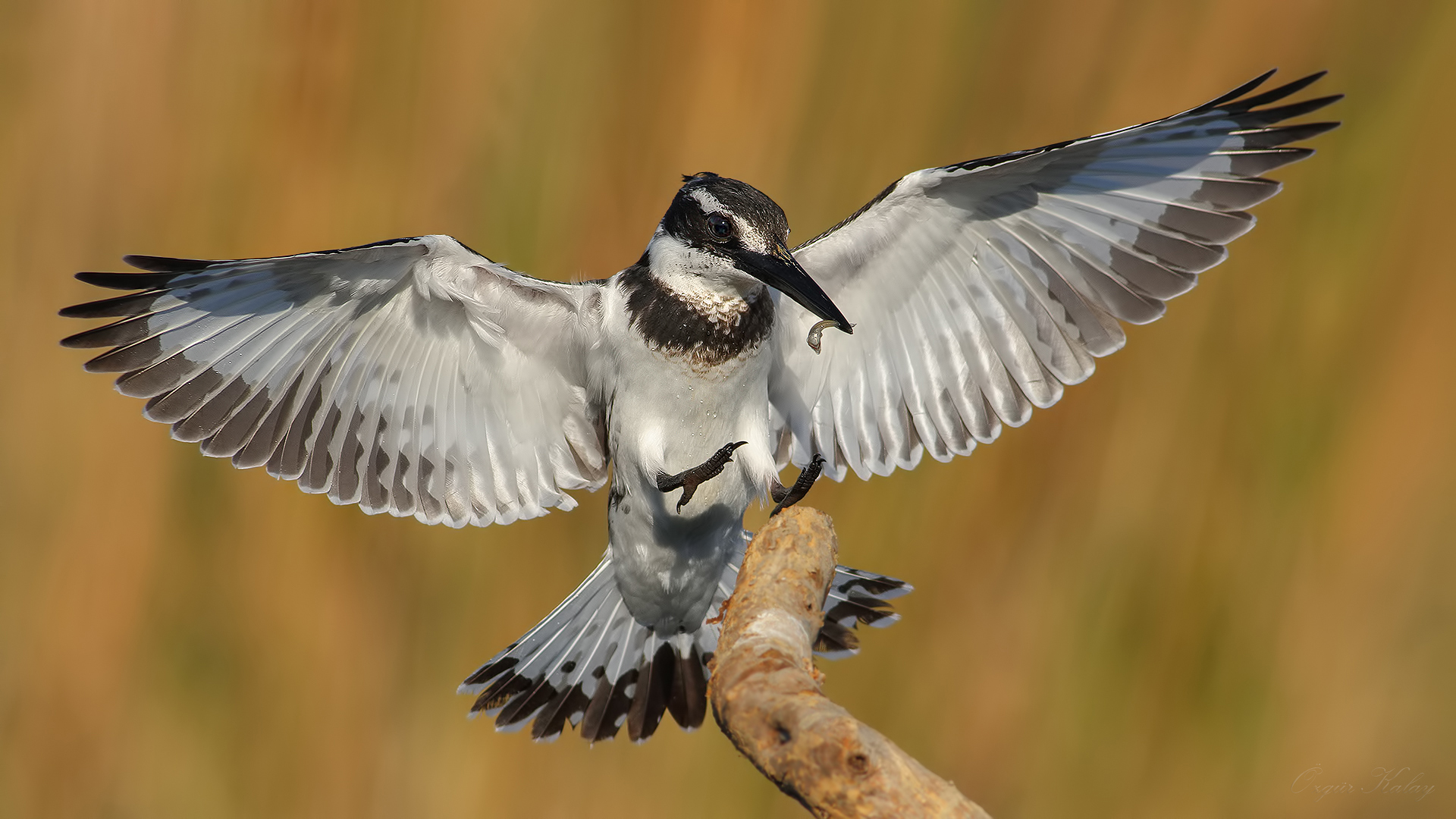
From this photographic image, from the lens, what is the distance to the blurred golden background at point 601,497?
3.13 m

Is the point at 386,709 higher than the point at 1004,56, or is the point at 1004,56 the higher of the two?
the point at 1004,56

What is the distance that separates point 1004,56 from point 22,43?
3.06m

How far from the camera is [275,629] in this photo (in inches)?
135

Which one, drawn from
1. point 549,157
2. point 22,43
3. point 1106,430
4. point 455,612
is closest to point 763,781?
point 455,612

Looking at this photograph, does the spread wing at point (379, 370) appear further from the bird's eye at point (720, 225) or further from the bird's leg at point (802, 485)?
the bird's leg at point (802, 485)

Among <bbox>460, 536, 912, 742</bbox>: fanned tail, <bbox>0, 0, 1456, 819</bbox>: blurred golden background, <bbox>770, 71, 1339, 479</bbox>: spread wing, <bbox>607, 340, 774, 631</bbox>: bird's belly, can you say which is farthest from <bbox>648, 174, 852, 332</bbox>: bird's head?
<bbox>0, 0, 1456, 819</bbox>: blurred golden background

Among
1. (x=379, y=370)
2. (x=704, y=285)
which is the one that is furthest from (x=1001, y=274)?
(x=379, y=370)

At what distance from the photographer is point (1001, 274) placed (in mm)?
2449

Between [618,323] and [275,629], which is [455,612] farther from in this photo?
[618,323]

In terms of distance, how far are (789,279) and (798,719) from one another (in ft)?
3.06

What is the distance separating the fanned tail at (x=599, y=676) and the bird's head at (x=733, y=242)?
982 mm

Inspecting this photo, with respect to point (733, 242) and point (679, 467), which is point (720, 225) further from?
point (679, 467)

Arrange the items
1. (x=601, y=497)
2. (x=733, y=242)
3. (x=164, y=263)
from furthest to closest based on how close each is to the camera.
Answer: (x=601, y=497) < (x=733, y=242) < (x=164, y=263)

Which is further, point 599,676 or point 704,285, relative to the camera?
point 599,676
